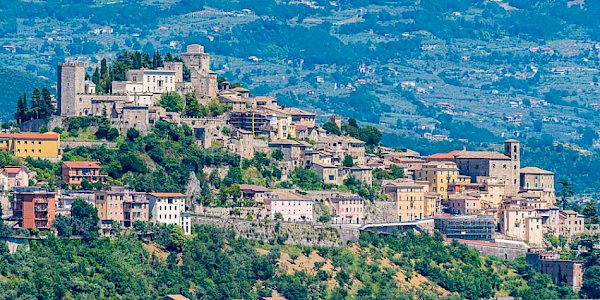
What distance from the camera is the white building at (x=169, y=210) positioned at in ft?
301

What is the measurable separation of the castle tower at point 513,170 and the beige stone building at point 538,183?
749mm

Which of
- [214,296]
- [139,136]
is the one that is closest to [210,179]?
[139,136]

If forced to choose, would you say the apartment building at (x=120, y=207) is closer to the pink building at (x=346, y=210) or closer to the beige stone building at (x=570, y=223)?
the pink building at (x=346, y=210)

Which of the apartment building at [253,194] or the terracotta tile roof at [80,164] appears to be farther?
the apartment building at [253,194]

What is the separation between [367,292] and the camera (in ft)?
310

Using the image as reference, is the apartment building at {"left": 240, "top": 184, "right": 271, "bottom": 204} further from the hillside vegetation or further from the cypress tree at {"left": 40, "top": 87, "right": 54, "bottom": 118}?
the cypress tree at {"left": 40, "top": 87, "right": 54, "bottom": 118}

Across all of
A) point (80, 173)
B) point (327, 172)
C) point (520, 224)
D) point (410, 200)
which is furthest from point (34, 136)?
point (520, 224)

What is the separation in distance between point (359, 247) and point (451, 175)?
11507 millimetres

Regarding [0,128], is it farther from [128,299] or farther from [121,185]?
[128,299]

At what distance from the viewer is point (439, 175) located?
10794cm

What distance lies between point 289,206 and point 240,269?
725cm

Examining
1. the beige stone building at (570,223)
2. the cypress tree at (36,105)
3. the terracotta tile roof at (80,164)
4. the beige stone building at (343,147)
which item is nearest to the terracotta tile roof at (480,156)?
the beige stone building at (570,223)

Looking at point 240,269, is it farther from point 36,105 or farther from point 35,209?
point 36,105

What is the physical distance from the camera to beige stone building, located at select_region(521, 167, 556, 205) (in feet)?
365
